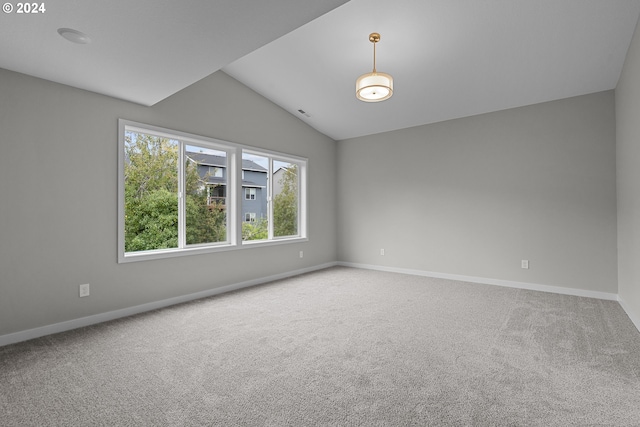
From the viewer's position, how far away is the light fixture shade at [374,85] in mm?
3205

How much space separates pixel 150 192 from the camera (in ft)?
12.7

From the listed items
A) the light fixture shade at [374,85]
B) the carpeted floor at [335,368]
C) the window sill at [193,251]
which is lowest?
the carpeted floor at [335,368]

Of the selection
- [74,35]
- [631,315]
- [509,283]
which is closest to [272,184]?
[74,35]

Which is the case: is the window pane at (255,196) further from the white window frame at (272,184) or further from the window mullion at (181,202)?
the window mullion at (181,202)

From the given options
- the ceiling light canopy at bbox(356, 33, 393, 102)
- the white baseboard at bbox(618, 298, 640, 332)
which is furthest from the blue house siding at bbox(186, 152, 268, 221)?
the white baseboard at bbox(618, 298, 640, 332)

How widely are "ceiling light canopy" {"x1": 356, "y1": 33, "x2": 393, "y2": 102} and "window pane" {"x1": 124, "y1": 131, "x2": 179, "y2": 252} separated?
2.48 m

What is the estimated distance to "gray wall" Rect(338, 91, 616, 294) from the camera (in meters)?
4.18

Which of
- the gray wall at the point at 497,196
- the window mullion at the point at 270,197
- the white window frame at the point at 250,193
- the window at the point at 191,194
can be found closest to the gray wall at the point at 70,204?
the window at the point at 191,194

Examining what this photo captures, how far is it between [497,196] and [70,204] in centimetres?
553

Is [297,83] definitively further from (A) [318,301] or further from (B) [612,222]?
(B) [612,222]

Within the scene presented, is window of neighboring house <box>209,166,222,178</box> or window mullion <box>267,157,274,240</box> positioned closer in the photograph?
window of neighboring house <box>209,166,222,178</box>

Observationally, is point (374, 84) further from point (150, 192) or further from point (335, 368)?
point (150, 192)

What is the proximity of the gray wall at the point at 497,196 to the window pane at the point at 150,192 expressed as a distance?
139 inches

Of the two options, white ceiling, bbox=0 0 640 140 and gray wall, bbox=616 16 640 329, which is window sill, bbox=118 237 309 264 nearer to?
white ceiling, bbox=0 0 640 140
